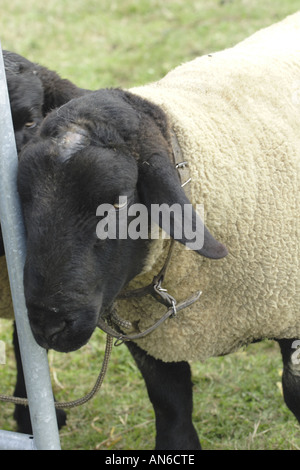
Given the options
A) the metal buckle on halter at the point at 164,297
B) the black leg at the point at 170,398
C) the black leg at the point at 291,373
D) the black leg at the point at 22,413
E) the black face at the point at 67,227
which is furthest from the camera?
the black leg at the point at 22,413

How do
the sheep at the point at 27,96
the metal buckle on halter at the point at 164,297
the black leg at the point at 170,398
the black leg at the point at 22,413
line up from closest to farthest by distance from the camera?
1. the metal buckle on halter at the point at 164,297
2. the sheep at the point at 27,96
3. the black leg at the point at 170,398
4. the black leg at the point at 22,413

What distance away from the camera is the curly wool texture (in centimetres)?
261

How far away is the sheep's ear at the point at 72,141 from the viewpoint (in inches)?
87.1

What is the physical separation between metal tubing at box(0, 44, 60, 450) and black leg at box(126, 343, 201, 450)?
0.76m

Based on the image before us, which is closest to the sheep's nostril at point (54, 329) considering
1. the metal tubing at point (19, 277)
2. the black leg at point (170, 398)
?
the metal tubing at point (19, 277)

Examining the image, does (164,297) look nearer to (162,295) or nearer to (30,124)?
(162,295)

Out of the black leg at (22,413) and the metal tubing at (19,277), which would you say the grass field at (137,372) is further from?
the metal tubing at (19,277)

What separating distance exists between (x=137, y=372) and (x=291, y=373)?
4.71ft

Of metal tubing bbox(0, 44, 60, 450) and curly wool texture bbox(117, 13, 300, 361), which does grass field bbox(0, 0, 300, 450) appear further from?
metal tubing bbox(0, 44, 60, 450)

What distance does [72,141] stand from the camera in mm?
2238

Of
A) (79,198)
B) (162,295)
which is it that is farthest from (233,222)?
(79,198)

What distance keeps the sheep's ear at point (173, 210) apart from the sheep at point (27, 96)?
2.58ft

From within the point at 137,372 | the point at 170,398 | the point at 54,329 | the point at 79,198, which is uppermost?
the point at 79,198
